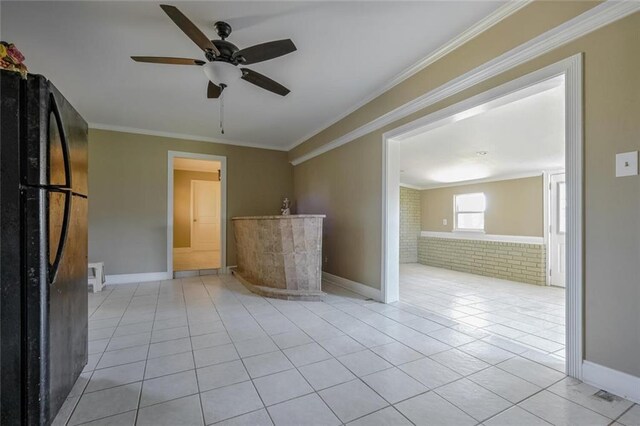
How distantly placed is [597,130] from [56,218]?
3085mm

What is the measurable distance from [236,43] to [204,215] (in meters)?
6.77

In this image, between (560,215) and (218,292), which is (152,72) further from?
(560,215)

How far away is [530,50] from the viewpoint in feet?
6.72

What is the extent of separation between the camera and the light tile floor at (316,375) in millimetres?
1521

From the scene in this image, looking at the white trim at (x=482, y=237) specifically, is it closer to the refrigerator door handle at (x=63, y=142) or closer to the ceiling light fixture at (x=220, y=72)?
the ceiling light fixture at (x=220, y=72)

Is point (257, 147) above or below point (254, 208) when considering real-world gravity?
above

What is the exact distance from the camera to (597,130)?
175cm

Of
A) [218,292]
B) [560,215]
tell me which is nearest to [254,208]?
[218,292]

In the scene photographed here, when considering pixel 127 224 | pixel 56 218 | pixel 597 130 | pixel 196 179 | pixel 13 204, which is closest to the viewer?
pixel 13 204

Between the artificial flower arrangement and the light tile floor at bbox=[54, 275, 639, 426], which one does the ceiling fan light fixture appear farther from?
the light tile floor at bbox=[54, 275, 639, 426]

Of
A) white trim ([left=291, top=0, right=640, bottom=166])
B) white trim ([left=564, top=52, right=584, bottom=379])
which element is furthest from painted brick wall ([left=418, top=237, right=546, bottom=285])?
white trim ([left=291, top=0, right=640, bottom=166])

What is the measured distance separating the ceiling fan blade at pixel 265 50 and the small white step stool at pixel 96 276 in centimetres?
379

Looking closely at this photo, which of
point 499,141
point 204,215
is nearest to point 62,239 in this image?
point 499,141

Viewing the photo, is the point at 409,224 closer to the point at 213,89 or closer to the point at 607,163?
the point at 607,163
